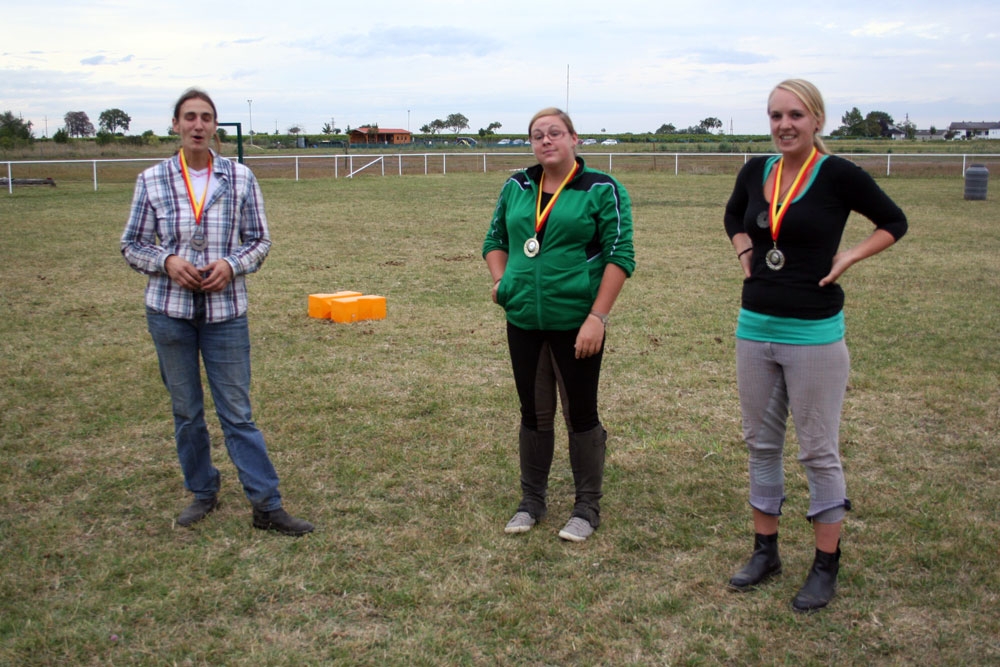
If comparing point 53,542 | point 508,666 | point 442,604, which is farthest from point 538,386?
point 53,542

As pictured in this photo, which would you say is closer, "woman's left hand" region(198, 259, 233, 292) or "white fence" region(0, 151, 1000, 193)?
"woman's left hand" region(198, 259, 233, 292)

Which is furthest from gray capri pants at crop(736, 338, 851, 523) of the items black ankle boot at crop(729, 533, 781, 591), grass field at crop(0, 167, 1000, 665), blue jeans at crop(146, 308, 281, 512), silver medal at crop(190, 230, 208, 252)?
silver medal at crop(190, 230, 208, 252)

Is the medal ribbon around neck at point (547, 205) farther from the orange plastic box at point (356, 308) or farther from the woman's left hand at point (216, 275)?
the orange plastic box at point (356, 308)

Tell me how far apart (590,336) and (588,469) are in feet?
2.30

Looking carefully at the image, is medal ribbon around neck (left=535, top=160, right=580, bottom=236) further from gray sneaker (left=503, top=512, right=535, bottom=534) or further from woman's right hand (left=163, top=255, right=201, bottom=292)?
woman's right hand (left=163, top=255, right=201, bottom=292)

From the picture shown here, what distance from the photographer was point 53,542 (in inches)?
150

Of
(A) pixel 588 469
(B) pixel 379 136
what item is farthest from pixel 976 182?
(B) pixel 379 136

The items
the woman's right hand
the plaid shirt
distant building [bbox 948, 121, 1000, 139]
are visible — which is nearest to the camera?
the woman's right hand

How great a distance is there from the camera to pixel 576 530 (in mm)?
3861

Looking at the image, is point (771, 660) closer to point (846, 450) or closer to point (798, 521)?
point (798, 521)

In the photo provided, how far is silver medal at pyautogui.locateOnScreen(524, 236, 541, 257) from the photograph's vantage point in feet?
11.8

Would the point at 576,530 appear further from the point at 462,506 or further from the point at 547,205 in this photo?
the point at 547,205

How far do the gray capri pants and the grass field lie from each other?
41 cm

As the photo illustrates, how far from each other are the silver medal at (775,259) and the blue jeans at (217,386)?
7.11 ft
